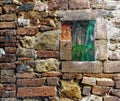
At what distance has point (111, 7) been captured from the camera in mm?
3518

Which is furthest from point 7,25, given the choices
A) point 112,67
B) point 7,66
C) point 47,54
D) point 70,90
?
point 112,67

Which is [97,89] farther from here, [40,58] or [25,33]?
[25,33]

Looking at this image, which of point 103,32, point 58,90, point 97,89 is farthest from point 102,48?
point 58,90

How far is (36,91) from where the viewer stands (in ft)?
11.4

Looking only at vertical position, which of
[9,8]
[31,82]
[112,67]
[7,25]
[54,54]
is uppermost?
[9,8]

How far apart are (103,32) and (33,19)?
789mm

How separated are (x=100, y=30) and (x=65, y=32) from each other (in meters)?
0.38

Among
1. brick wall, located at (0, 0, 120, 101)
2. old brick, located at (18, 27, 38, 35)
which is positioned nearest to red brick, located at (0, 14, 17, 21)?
brick wall, located at (0, 0, 120, 101)

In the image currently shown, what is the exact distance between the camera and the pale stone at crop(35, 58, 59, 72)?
11.5 ft

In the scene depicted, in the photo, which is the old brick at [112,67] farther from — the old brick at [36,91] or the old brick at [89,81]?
the old brick at [36,91]

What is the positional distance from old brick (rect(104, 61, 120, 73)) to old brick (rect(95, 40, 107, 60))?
75 millimetres

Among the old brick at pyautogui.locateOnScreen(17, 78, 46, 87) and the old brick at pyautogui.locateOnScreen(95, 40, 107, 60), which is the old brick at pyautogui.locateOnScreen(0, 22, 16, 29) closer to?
the old brick at pyautogui.locateOnScreen(17, 78, 46, 87)

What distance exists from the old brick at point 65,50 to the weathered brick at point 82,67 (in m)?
0.06

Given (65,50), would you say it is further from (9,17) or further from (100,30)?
(9,17)
